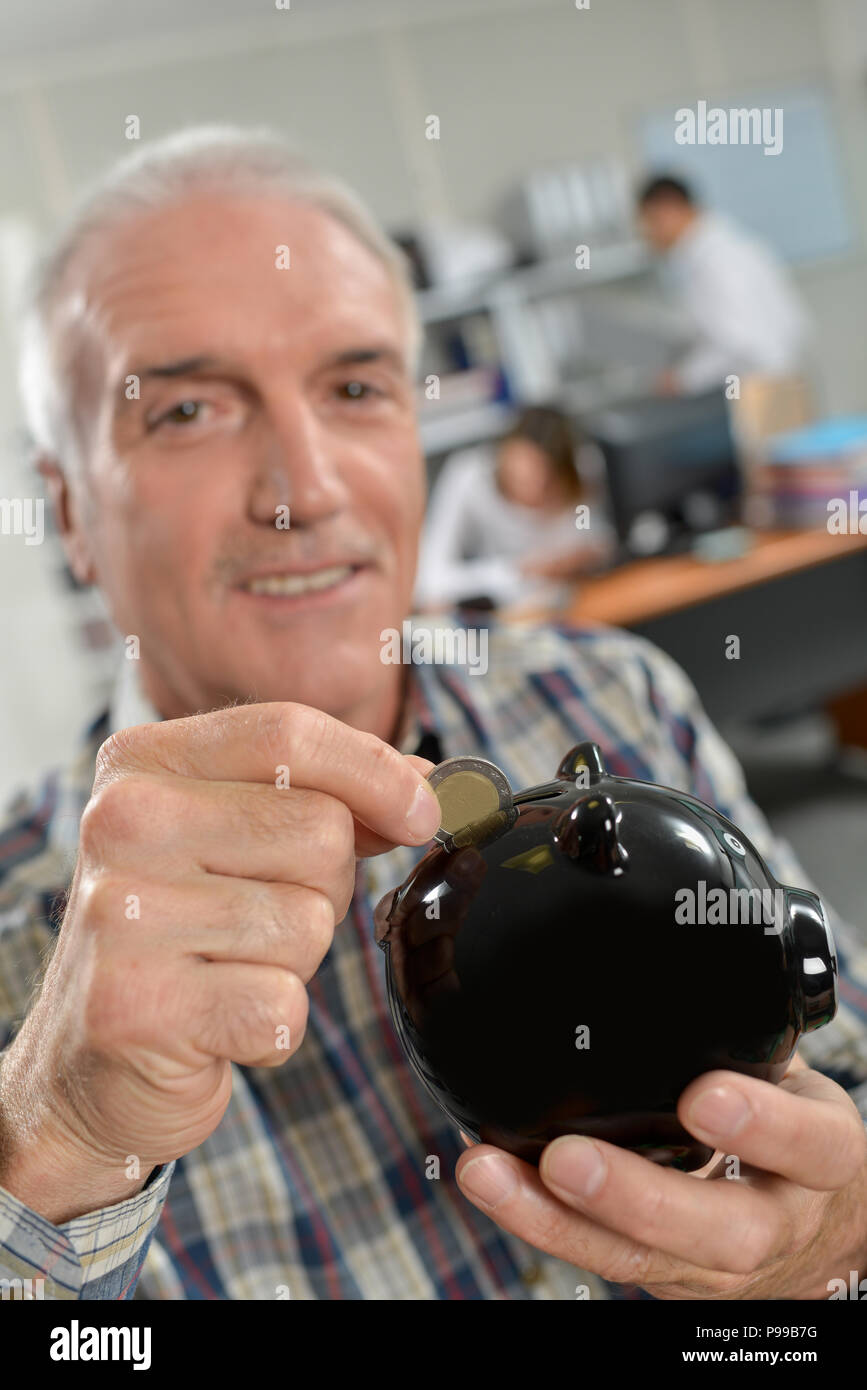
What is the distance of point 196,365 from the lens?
832mm

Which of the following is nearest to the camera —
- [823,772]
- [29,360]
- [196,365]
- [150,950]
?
[150,950]

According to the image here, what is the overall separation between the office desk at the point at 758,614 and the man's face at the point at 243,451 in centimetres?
151

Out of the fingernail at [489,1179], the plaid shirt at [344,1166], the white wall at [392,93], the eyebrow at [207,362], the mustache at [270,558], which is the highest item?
the white wall at [392,93]

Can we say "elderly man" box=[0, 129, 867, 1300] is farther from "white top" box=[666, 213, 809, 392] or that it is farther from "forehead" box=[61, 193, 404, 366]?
"white top" box=[666, 213, 809, 392]

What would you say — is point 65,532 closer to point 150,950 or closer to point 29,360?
point 29,360

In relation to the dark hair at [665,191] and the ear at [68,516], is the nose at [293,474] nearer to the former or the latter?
the ear at [68,516]

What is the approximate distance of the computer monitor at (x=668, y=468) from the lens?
2.72 m

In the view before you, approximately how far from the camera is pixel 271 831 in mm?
435

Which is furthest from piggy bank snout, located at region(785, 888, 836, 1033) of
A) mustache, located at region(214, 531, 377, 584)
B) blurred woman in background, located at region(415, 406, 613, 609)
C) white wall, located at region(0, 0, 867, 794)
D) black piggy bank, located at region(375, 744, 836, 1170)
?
white wall, located at region(0, 0, 867, 794)

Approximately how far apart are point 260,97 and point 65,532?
183 inches

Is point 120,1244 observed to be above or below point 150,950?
below

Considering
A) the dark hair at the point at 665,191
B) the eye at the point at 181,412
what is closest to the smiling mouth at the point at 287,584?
the eye at the point at 181,412

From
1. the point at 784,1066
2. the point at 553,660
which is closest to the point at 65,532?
the point at 553,660

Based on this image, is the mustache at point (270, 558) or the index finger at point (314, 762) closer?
the index finger at point (314, 762)
